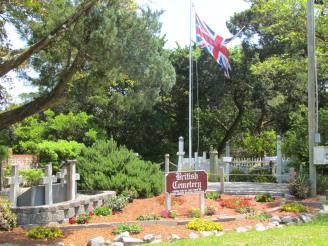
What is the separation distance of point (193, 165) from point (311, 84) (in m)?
9.65

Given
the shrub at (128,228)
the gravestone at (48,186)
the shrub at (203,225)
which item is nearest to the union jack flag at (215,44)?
the gravestone at (48,186)

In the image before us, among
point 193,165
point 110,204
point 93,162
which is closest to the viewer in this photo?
point 110,204

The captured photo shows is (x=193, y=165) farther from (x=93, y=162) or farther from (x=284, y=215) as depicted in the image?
(x=284, y=215)

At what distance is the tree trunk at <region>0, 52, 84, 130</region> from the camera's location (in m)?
11.1

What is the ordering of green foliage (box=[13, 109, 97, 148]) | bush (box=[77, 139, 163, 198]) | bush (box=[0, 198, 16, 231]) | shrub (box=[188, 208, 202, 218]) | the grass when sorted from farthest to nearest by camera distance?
green foliage (box=[13, 109, 97, 148])
bush (box=[77, 139, 163, 198])
shrub (box=[188, 208, 202, 218])
bush (box=[0, 198, 16, 231])
the grass

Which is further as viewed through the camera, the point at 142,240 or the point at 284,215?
the point at 284,215

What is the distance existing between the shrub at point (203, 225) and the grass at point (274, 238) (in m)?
0.71

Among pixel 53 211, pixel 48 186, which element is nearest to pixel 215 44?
pixel 48 186

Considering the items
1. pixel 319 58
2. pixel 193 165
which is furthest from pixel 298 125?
pixel 193 165

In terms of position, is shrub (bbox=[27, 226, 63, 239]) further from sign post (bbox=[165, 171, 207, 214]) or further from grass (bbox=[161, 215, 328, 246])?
sign post (bbox=[165, 171, 207, 214])

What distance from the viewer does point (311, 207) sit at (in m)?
15.4

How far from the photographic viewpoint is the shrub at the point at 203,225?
11.5m

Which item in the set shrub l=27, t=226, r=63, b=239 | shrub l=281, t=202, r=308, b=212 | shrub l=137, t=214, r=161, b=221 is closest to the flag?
shrub l=281, t=202, r=308, b=212

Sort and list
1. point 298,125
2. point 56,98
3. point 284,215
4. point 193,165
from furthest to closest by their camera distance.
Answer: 1. point 193,165
2. point 298,125
3. point 284,215
4. point 56,98
